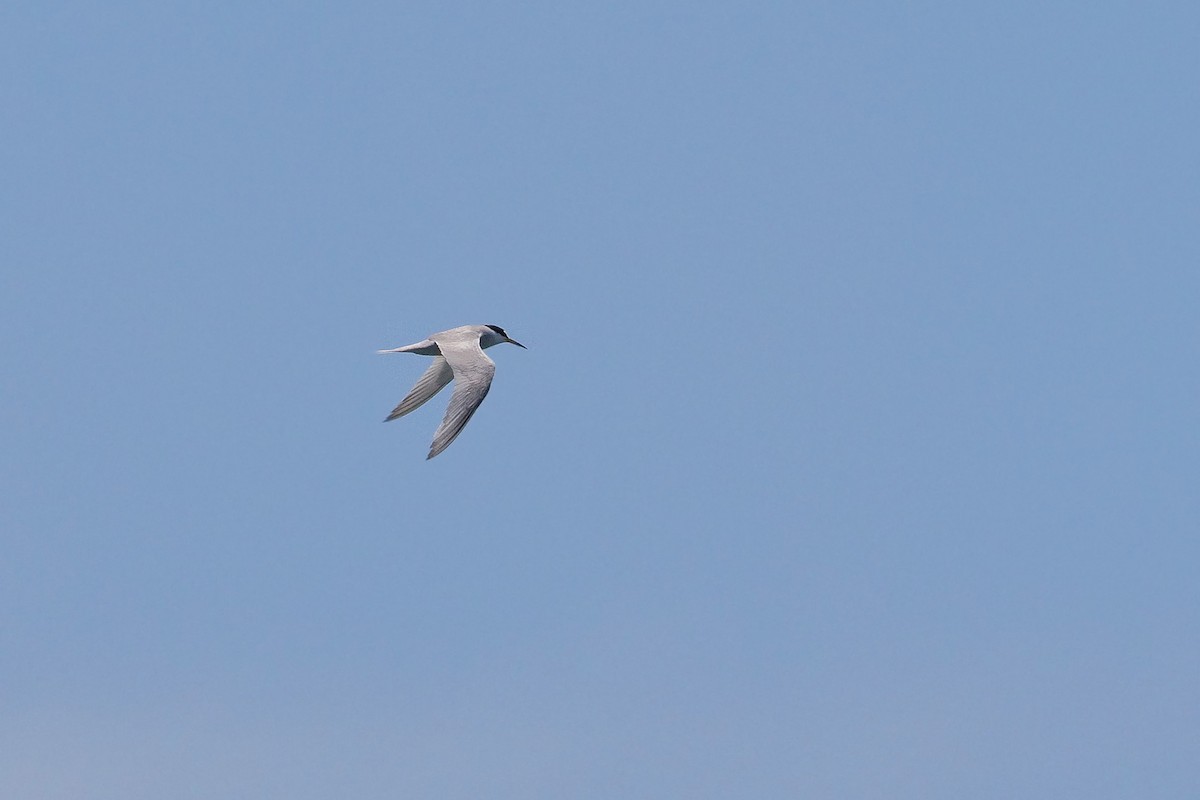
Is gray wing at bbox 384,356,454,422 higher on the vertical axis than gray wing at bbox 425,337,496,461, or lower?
higher

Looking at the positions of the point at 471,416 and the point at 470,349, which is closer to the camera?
the point at 471,416

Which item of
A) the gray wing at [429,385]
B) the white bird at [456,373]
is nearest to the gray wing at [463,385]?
the white bird at [456,373]

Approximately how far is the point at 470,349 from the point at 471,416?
16.3ft

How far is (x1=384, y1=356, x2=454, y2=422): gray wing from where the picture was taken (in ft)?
151

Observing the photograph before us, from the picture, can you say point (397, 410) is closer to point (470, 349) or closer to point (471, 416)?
point (470, 349)

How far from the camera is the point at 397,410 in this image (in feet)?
150

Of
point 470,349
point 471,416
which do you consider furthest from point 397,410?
point 471,416

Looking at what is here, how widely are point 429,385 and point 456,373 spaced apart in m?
5.10

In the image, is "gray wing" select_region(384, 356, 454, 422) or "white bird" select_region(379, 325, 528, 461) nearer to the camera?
"white bird" select_region(379, 325, 528, 461)

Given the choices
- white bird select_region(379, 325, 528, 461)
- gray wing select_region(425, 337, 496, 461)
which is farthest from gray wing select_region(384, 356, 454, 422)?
gray wing select_region(425, 337, 496, 461)

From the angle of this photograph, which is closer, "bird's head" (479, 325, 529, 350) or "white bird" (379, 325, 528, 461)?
"white bird" (379, 325, 528, 461)

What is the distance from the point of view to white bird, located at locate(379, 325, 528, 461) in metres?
38.6

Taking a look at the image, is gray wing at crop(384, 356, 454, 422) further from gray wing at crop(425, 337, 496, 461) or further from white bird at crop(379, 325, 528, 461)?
gray wing at crop(425, 337, 496, 461)

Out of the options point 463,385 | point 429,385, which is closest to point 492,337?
point 429,385
